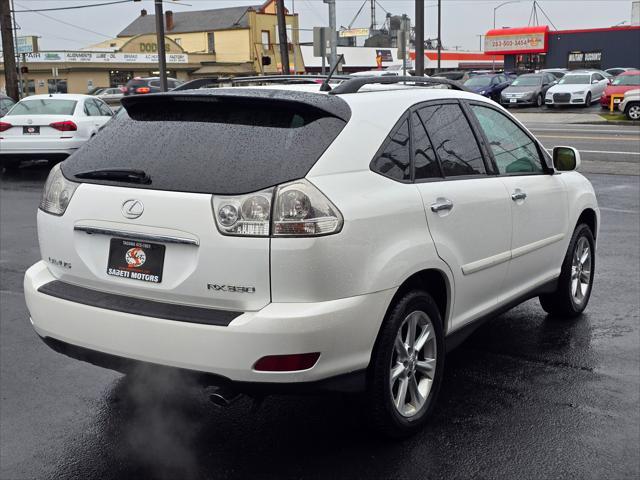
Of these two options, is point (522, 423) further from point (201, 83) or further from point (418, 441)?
point (201, 83)

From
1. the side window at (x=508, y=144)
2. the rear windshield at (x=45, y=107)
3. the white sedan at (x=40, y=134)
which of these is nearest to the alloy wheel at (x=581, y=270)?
the side window at (x=508, y=144)

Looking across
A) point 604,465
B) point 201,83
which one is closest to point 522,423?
point 604,465

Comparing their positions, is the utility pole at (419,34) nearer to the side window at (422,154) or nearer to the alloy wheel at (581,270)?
the alloy wheel at (581,270)

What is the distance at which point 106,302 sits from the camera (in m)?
3.65

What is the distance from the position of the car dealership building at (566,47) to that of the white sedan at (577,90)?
22469mm

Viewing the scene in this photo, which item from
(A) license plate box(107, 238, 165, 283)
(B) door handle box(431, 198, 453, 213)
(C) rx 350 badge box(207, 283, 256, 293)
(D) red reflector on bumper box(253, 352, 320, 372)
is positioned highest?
(B) door handle box(431, 198, 453, 213)

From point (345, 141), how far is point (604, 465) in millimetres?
1925

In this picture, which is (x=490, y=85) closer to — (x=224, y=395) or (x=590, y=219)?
(x=590, y=219)

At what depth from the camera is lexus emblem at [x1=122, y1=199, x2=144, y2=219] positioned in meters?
3.57

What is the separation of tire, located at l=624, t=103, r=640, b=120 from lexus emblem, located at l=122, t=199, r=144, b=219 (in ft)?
93.7

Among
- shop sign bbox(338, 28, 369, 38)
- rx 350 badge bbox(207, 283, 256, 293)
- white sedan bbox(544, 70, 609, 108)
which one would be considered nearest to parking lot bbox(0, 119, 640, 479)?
rx 350 badge bbox(207, 283, 256, 293)

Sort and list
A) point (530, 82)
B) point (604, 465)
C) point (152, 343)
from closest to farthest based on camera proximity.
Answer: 1. point (152, 343)
2. point (604, 465)
3. point (530, 82)

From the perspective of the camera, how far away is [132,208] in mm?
3596

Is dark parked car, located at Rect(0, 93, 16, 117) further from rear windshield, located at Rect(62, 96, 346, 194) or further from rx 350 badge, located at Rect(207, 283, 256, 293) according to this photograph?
rx 350 badge, located at Rect(207, 283, 256, 293)
